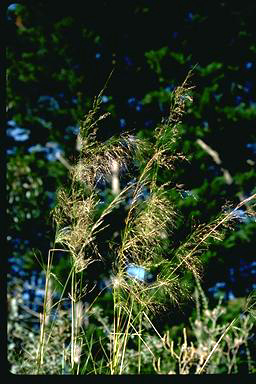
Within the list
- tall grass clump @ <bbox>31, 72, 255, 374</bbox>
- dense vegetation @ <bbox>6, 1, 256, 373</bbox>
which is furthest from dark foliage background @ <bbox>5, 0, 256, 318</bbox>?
tall grass clump @ <bbox>31, 72, 255, 374</bbox>

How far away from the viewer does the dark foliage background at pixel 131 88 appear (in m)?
6.44

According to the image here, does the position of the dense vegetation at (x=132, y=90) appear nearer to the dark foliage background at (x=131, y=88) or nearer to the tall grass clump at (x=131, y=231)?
the dark foliage background at (x=131, y=88)

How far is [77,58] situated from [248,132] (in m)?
2.00

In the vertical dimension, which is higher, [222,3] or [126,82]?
[222,3]

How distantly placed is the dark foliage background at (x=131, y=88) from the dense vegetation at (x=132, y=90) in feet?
0.04

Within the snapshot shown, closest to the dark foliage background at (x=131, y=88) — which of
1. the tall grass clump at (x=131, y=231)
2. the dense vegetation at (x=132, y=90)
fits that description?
the dense vegetation at (x=132, y=90)

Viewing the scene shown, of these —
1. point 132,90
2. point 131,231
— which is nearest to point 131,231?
point 131,231

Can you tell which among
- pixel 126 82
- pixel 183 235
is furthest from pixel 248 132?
pixel 183 235

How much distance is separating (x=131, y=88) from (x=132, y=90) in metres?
0.04

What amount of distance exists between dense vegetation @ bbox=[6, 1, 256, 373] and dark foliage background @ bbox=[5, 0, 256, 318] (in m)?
0.01

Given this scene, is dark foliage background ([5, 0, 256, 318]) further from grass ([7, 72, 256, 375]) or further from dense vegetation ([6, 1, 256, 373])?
grass ([7, 72, 256, 375])

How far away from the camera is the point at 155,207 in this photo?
1.75m

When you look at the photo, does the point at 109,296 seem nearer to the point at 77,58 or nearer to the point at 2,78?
the point at 77,58

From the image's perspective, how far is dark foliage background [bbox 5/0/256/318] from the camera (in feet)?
21.1
